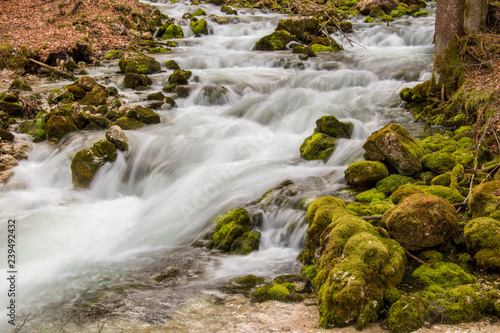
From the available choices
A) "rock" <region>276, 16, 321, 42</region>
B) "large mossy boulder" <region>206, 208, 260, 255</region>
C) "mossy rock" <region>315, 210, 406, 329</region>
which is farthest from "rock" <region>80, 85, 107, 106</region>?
"rock" <region>276, 16, 321, 42</region>

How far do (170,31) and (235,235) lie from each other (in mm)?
20208

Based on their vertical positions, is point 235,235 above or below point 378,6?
below

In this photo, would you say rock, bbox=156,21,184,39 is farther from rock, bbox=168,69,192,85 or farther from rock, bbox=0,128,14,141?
rock, bbox=0,128,14,141

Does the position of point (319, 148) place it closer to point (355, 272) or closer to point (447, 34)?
point (447, 34)

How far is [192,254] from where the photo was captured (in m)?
6.66

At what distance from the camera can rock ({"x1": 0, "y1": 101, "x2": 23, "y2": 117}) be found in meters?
12.5

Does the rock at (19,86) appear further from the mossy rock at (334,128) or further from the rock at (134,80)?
the mossy rock at (334,128)

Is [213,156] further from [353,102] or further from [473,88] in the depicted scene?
[473,88]

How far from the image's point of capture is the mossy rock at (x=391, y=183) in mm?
6973

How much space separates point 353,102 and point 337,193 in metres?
6.19

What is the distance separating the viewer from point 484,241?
4492mm

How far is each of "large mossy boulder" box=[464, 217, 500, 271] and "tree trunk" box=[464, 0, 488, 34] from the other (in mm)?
7178

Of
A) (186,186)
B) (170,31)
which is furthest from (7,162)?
(170,31)

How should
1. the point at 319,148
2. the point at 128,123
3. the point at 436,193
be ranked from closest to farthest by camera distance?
the point at 436,193 < the point at 319,148 < the point at 128,123
